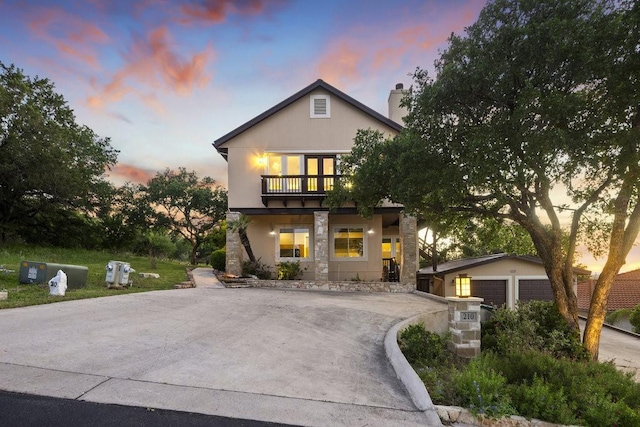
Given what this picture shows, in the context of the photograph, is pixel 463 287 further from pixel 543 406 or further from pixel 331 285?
pixel 331 285

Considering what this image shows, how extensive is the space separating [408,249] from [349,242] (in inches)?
136

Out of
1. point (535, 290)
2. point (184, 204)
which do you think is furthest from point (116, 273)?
point (535, 290)

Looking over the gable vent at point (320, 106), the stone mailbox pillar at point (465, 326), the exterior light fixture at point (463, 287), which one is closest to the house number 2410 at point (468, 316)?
the stone mailbox pillar at point (465, 326)

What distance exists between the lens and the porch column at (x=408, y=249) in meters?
14.8

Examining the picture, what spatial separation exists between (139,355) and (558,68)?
371 inches

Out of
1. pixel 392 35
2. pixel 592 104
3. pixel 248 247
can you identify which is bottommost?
pixel 248 247

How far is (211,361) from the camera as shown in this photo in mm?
4633

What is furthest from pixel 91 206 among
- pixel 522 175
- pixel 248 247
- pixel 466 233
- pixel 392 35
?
pixel 522 175

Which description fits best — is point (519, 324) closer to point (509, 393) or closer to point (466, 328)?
point (466, 328)

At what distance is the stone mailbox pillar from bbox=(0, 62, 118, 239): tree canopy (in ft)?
75.3

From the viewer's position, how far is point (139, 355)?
184 inches

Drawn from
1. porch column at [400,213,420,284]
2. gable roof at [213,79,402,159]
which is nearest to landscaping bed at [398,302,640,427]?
porch column at [400,213,420,284]

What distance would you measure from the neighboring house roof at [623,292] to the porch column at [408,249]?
46.2ft

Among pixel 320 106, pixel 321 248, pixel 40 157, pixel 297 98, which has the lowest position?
pixel 321 248
